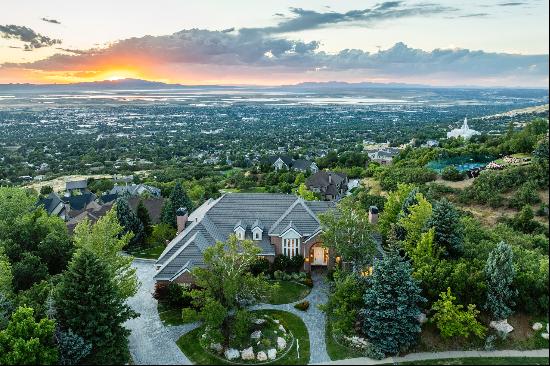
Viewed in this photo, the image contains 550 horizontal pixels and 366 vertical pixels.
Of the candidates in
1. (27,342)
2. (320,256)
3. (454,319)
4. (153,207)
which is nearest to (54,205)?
(153,207)

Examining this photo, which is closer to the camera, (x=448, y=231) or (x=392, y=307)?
(x=392, y=307)

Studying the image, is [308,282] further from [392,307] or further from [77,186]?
[77,186]

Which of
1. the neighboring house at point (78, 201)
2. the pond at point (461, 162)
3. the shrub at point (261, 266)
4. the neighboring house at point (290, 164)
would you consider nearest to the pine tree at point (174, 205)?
the shrub at point (261, 266)

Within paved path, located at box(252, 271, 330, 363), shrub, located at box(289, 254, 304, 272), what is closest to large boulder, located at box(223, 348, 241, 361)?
paved path, located at box(252, 271, 330, 363)

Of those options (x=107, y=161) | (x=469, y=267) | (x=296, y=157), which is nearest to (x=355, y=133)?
(x=296, y=157)

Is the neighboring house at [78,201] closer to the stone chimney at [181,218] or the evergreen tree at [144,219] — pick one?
the evergreen tree at [144,219]

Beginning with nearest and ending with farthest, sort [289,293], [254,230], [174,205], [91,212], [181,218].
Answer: [289,293], [254,230], [181,218], [174,205], [91,212]

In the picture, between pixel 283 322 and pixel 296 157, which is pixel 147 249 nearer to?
pixel 283 322
